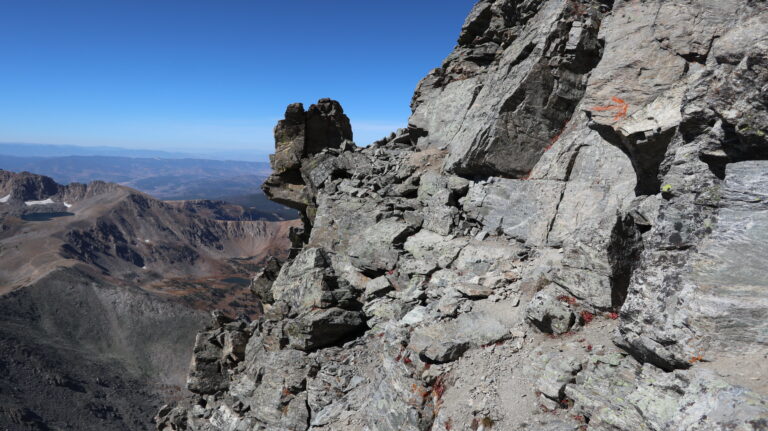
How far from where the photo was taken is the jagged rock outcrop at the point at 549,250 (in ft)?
28.4

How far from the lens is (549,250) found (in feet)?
60.3

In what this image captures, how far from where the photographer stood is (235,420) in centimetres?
2253

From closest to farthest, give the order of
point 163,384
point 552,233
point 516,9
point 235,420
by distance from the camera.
Answer: point 552,233 < point 235,420 < point 516,9 < point 163,384

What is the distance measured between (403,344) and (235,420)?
13095 mm

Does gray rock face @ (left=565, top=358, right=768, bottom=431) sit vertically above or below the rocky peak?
below

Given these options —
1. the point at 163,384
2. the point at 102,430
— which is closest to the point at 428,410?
the point at 102,430

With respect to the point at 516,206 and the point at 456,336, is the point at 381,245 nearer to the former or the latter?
the point at 516,206

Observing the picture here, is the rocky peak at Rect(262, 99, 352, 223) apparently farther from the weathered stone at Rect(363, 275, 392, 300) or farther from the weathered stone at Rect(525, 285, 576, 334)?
the weathered stone at Rect(525, 285, 576, 334)

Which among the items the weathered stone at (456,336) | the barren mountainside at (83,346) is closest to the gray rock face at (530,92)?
the weathered stone at (456,336)

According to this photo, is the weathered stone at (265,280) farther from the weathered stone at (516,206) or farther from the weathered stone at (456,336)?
the weathered stone at (456,336)

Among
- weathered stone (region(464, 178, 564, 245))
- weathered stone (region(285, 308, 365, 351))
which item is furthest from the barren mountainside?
weathered stone (region(464, 178, 564, 245))

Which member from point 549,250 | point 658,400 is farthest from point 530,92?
point 658,400

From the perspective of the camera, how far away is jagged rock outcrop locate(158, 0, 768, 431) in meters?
8.66

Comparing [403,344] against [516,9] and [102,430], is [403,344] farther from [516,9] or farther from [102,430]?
[102,430]
